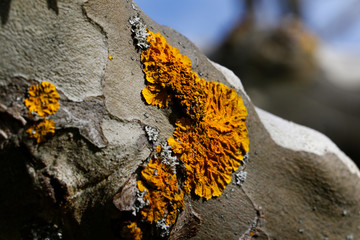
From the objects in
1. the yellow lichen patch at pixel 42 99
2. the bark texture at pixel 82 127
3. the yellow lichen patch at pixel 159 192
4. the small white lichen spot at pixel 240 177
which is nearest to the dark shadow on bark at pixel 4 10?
the bark texture at pixel 82 127

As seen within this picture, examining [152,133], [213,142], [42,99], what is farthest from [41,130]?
[213,142]

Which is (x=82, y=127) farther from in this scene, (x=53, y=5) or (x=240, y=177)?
(x=240, y=177)

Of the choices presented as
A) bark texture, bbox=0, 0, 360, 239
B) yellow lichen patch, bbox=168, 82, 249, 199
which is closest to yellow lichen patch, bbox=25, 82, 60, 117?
bark texture, bbox=0, 0, 360, 239

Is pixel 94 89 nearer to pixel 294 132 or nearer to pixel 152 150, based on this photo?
pixel 152 150

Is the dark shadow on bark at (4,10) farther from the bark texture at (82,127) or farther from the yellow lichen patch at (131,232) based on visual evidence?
the yellow lichen patch at (131,232)

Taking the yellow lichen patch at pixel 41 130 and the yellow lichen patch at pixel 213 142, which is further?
the yellow lichen patch at pixel 213 142

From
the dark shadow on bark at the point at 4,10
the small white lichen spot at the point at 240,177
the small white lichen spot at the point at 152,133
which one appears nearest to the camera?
the dark shadow on bark at the point at 4,10
